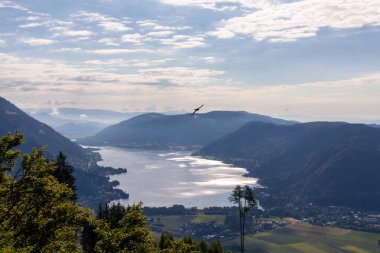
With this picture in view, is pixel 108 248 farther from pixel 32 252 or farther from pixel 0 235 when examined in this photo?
pixel 0 235

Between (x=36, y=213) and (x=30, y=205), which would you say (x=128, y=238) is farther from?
(x=30, y=205)

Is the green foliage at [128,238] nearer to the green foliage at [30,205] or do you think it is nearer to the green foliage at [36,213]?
the green foliage at [36,213]

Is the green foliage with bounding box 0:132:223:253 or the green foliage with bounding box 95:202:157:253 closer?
the green foliage with bounding box 0:132:223:253

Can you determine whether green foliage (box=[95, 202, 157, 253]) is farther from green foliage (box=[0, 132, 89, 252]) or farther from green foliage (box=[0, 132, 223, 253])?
→ green foliage (box=[0, 132, 89, 252])

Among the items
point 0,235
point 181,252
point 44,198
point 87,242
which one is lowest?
point 87,242

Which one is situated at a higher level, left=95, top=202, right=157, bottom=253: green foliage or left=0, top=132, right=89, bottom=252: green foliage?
left=0, top=132, right=89, bottom=252: green foliage

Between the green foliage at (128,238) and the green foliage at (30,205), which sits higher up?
the green foliage at (30,205)

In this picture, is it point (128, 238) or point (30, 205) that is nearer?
point (30, 205)

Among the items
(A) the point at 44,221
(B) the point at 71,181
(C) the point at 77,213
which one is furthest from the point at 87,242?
(A) the point at 44,221

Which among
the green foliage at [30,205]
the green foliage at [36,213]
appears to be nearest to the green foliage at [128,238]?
the green foliage at [36,213]

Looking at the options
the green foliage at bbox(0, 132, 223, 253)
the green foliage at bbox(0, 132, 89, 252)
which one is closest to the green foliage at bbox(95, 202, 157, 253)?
the green foliage at bbox(0, 132, 223, 253)

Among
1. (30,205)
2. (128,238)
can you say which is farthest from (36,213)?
(128,238)
